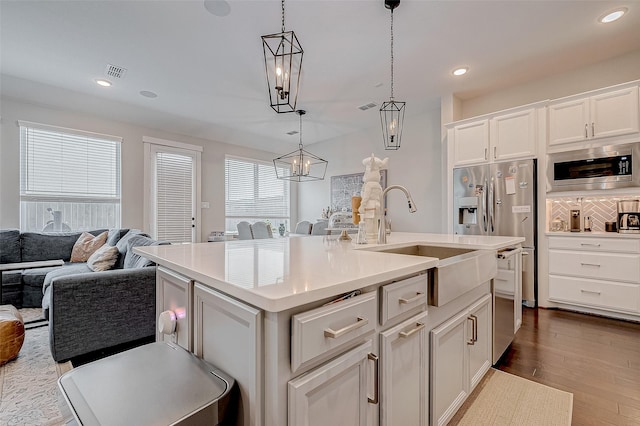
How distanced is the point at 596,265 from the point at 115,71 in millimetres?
5898

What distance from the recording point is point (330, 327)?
748 mm

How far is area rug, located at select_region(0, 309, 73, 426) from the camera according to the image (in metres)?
1.50

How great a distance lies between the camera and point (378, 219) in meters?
1.73

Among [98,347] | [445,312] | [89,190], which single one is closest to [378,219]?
[445,312]

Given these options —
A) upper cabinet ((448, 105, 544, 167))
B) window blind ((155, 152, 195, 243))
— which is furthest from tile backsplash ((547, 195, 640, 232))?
window blind ((155, 152, 195, 243))

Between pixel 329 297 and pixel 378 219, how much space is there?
1.04 m

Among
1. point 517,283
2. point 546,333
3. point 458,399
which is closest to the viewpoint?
point 458,399

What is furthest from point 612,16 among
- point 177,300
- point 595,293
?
point 177,300

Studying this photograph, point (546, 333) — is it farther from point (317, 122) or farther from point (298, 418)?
point (317, 122)

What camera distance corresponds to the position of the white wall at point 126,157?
12.4 ft

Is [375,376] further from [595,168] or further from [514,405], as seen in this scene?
[595,168]

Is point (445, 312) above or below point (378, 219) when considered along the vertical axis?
below

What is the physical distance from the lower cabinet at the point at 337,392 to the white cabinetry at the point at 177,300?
0.54m

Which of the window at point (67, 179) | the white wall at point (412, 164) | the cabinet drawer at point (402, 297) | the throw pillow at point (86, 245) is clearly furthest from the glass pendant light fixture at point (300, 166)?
the cabinet drawer at point (402, 297)
